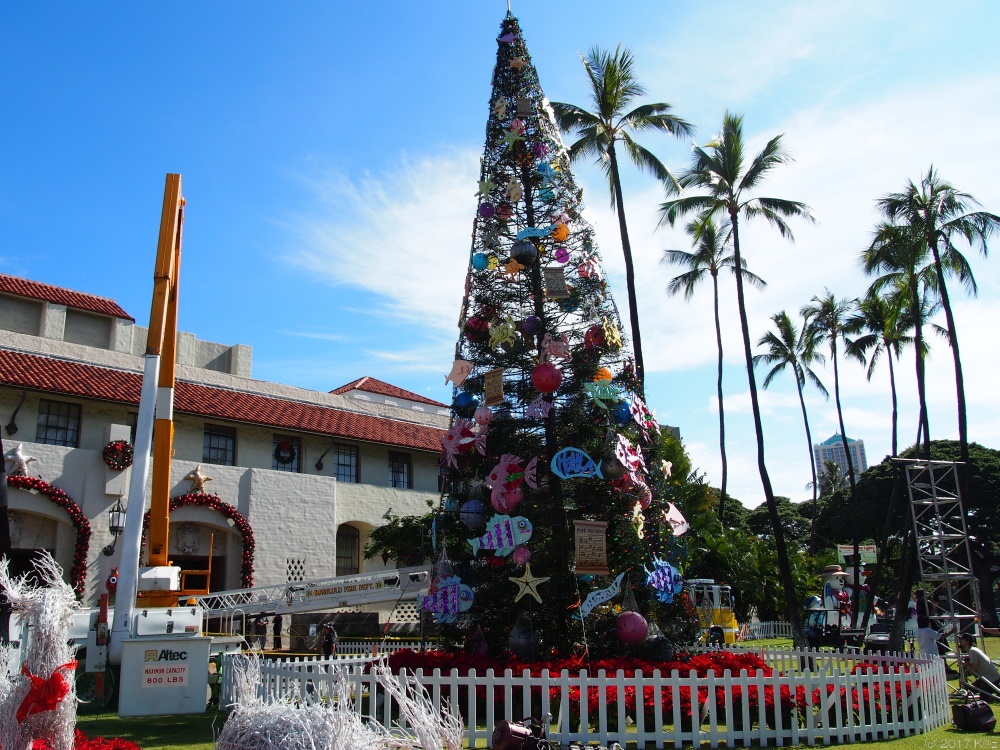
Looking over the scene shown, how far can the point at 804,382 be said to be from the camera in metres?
Answer: 42.0

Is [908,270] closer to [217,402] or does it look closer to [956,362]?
[956,362]

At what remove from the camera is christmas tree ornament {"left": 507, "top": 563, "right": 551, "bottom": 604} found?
35.0 ft

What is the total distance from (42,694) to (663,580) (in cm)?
757

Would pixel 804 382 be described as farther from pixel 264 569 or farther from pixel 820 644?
pixel 264 569

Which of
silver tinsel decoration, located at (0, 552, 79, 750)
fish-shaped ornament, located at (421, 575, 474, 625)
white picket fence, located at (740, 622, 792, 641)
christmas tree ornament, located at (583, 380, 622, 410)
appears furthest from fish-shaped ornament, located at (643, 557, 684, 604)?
white picket fence, located at (740, 622, 792, 641)

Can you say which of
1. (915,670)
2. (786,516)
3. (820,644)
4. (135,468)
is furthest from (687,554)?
(786,516)

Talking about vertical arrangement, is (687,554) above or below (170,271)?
below

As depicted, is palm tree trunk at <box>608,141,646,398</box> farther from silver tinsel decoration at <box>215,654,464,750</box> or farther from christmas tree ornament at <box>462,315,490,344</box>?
silver tinsel decoration at <box>215,654,464,750</box>

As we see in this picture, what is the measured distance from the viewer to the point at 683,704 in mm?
8875

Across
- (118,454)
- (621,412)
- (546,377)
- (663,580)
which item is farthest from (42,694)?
(118,454)

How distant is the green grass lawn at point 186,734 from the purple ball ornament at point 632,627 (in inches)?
99.4

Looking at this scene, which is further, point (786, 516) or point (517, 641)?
point (786, 516)

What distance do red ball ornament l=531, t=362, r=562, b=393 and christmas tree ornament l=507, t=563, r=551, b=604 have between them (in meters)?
2.38

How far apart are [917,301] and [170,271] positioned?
68.3 ft
